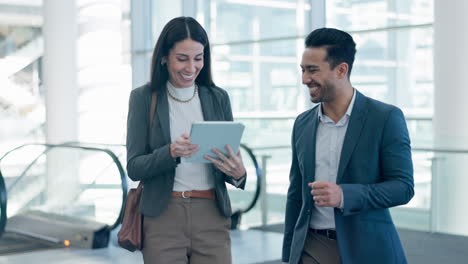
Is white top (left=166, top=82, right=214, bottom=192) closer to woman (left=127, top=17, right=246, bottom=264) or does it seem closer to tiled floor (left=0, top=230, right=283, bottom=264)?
woman (left=127, top=17, right=246, bottom=264)

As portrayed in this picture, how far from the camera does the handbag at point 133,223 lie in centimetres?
353

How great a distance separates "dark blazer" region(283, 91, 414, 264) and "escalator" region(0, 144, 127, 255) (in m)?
6.28

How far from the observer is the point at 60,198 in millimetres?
10086

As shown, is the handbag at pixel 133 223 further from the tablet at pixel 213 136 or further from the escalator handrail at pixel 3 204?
the escalator handrail at pixel 3 204

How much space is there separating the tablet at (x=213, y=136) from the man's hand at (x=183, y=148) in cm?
2

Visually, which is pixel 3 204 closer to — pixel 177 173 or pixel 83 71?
pixel 177 173

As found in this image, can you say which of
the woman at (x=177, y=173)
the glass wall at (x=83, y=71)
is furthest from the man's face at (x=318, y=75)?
the glass wall at (x=83, y=71)

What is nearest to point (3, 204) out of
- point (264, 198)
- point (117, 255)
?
point (117, 255)

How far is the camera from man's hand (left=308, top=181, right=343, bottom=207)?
2.89 metres

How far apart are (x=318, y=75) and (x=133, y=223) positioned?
114 centimetres

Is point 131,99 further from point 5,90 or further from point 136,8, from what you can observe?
point 5,90

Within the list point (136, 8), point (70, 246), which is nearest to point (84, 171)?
point (70, 246)

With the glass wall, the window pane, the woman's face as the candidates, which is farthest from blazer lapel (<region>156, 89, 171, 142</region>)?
the glass wall

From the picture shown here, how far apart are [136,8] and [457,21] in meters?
7.58
